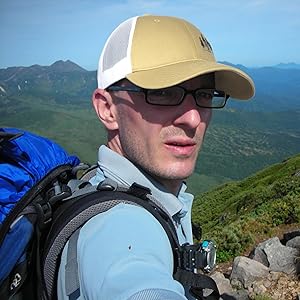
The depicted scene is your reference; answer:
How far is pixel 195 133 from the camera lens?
258cm

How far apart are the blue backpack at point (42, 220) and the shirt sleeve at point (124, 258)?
0.07 meters

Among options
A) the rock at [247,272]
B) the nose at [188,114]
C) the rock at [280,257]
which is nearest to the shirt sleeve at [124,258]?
the nose at [188,114]

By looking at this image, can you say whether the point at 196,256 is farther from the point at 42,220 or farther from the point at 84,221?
the point at 42,220

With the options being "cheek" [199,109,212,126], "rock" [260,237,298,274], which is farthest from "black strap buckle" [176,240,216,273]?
"rock" [260,237,298,274]

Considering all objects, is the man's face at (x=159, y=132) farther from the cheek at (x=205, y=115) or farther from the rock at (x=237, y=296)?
the rock at (x=237, y=296)

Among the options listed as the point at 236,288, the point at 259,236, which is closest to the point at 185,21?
the point at 236,288

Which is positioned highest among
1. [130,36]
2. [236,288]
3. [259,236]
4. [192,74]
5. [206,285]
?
[130,36]

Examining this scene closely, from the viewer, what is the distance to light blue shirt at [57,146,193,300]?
1563 mm

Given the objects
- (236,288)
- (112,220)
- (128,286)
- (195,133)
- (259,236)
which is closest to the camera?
(128,286)

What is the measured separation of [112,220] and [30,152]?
84 cm

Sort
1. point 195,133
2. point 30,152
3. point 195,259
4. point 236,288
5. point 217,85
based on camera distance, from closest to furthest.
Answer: point 195,259 → point 30,152 → point 195,133 → point 217,85 → point 236,288

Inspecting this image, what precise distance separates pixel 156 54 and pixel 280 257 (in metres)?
7.19

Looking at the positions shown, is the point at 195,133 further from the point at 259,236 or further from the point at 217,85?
the point at 259,236

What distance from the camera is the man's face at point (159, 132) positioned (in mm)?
2436
